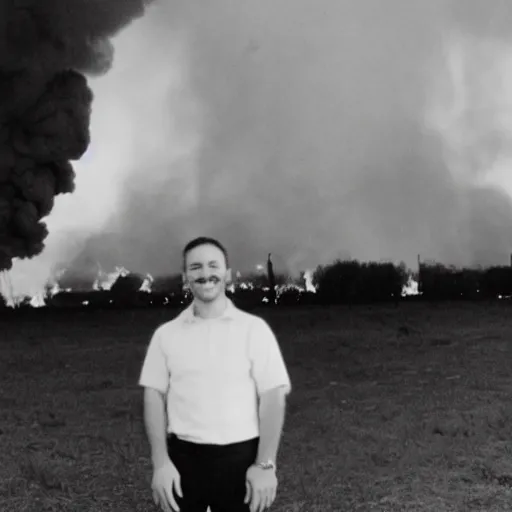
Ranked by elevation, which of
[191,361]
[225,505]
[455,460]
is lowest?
[455,460]

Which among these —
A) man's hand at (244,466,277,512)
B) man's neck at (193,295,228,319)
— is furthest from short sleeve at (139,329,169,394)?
man's hand at (244,466,277,512)

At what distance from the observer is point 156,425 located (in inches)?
90.0

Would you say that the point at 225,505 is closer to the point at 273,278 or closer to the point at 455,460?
the point at 455,460

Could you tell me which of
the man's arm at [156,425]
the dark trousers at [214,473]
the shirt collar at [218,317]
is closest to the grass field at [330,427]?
the dark trousers at [214,473]

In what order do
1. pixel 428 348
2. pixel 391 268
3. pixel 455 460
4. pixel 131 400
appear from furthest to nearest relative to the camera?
pixel 391 268 < pixel 428 348 < pixel 131 400 < pixel 455 460

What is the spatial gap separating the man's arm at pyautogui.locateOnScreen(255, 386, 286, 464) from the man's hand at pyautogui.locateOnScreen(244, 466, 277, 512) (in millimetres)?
36

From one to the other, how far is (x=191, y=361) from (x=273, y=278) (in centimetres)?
4971

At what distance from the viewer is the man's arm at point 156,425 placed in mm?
2236

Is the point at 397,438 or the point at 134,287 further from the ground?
the point at 134,287

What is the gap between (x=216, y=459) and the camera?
2.25 metres

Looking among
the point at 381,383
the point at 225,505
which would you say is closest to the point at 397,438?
the point at 381,383

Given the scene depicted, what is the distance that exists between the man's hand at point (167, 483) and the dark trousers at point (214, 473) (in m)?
0.06

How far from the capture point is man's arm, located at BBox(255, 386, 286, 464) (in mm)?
2211

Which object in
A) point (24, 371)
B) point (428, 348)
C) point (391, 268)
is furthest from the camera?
point (391, 268)
